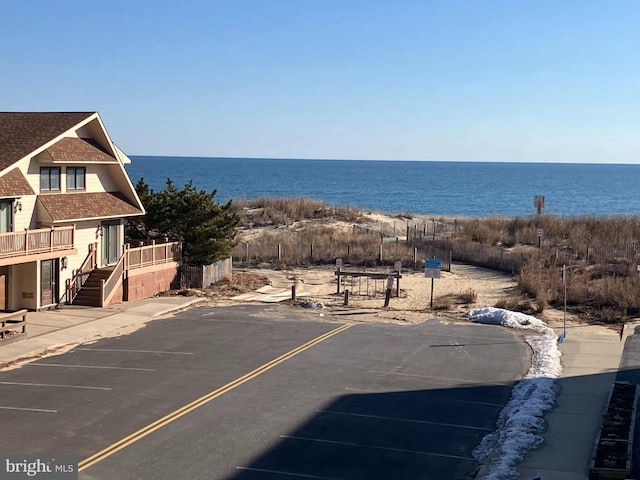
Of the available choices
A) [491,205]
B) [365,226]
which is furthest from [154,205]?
[491,205]

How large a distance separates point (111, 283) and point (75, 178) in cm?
453

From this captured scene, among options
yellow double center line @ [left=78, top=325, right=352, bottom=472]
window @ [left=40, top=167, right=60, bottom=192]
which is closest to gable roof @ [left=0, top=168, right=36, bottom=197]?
window @ [left=40, top=167, right=60, bottom=192]

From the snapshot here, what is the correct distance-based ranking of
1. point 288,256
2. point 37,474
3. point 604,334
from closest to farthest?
point 37,474, point 604,334, point 288,256

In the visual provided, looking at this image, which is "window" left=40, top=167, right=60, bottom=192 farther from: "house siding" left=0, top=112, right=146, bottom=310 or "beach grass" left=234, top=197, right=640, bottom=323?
"beach grass" left=234, top=197, right=640, bottom=323

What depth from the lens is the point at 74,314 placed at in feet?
99.1

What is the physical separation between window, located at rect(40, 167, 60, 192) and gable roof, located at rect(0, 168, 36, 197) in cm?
137

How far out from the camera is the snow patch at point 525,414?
15.6 meters

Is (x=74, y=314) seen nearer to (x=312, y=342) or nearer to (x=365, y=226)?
(x=312, y=342)

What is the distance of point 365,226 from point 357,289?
89.6ft

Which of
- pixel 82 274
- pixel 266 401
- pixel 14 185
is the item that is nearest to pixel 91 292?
pixel 82 274

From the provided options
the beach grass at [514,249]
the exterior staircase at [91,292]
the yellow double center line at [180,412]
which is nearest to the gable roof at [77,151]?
the exterior staircase at [91,292]

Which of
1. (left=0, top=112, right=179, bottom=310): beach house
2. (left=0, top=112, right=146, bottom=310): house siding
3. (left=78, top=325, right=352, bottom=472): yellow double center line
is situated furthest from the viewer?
(left=0, top=112, right=146, bottom=310): house siding

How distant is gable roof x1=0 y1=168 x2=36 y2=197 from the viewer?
93.1ft

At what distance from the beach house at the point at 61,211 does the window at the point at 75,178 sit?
4 cm
